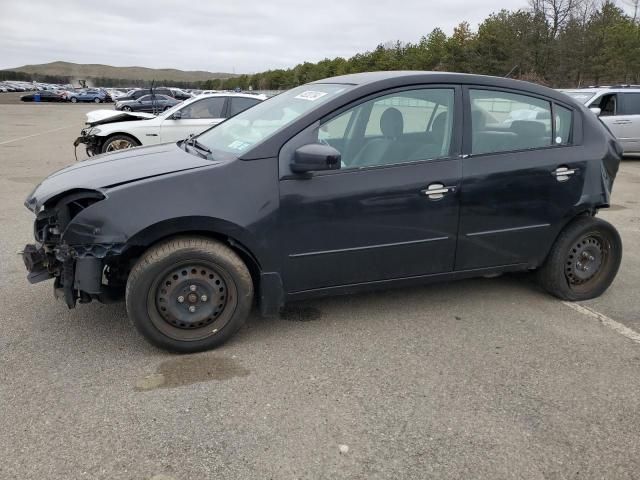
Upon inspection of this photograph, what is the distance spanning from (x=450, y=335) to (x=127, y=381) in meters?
2.06

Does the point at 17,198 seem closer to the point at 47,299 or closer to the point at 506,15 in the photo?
the point at 47,299

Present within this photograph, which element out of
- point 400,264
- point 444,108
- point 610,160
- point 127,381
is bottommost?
point 127,381

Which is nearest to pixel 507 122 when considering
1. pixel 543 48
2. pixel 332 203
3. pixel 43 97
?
pixel 332 203

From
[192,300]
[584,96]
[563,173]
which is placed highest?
[584,96]

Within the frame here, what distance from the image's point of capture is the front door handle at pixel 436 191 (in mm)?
3672

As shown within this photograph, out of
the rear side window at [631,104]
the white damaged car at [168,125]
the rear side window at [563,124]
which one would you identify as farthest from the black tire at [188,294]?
the rear side window at [631,104]

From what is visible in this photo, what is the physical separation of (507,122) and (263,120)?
1786mm

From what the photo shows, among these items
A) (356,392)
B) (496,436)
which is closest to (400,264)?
(356,392)

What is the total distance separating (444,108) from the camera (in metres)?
3.87

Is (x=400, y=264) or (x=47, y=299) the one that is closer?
(x=400, y=264)

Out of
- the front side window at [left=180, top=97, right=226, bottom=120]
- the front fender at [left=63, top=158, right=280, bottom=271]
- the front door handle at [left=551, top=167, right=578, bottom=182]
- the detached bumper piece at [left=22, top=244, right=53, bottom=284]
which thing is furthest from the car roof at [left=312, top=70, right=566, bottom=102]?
the front side window at [left=180, top=97, right=226, bottom=120]

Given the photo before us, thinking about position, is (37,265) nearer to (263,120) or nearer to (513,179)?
(263,120)

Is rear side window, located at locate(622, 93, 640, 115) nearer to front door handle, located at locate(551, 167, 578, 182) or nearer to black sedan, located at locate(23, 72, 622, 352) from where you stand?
black sedan, located at locate(23, 72, 622, 352)

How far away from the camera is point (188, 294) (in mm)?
3334
